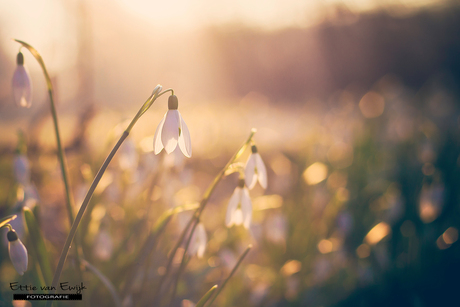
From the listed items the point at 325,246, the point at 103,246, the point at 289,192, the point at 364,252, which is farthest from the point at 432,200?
the point at 103,246

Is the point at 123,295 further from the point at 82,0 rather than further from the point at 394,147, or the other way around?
the point at 394,147

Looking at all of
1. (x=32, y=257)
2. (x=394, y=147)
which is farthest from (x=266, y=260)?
(x=394, y=147)

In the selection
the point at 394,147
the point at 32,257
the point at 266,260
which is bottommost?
the point at 266,260

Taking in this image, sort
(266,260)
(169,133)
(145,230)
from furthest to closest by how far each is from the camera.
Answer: (266,260) → (145,230) → (169,133)

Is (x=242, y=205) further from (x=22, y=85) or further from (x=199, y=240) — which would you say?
(x=22, y=85)

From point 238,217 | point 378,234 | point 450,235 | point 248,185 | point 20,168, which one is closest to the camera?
point 248,185

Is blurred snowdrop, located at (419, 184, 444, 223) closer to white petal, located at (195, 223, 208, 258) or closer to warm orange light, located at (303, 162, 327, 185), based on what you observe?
warm orange light, located at (303, 162, 327, 185)

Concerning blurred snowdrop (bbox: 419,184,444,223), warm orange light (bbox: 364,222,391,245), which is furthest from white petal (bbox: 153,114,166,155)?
blurred snowdrop (bbox: 419,184,444,223)

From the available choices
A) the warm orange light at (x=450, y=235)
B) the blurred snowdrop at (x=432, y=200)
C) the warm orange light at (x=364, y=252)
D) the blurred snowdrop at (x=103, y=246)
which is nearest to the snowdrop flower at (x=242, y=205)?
the blurred snowdrop at (x=103, y=246)

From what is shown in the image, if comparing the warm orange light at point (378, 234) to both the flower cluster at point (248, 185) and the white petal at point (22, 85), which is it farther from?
the white petal at point (22, 85)
